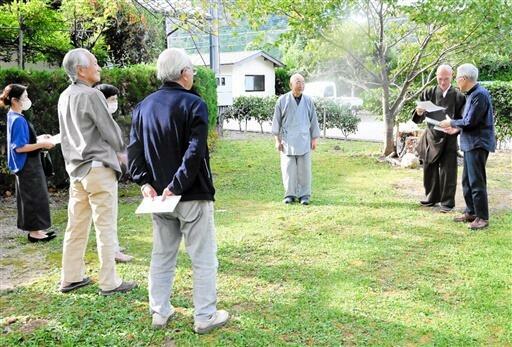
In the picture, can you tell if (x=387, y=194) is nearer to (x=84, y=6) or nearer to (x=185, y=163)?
(x=185, y=163)

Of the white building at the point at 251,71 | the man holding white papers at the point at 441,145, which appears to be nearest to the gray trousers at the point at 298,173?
the man holding white papers at the point at 441,145

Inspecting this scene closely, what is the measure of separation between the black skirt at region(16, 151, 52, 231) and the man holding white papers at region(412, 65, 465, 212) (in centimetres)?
464

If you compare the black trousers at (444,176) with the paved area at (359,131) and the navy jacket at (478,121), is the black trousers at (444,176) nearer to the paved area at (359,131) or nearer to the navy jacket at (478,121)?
the navy jacket at (478,121)

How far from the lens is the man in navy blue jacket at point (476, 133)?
5391 millimetres

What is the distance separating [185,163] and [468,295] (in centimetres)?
252

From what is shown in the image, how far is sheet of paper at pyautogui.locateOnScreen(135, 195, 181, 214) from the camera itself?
303 centimetres

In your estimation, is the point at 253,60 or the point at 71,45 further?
the point at 253,60

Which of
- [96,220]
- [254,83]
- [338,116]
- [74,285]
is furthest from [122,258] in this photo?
[254,83]

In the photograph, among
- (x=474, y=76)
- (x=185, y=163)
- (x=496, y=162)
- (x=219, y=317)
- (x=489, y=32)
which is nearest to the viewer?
(x=185, y=163)

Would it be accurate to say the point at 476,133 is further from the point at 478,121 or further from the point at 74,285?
the point at 74,285

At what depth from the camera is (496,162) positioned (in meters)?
10.3

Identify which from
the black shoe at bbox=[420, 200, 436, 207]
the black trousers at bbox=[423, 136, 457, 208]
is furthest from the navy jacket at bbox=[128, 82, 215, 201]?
the black shoe at bbox=[420, 200, 436, 207]

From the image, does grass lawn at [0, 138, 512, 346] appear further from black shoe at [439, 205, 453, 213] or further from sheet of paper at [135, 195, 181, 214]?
sheet of paper at [135, 195, 181, 214]

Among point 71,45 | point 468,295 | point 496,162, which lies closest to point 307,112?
point 468,295
